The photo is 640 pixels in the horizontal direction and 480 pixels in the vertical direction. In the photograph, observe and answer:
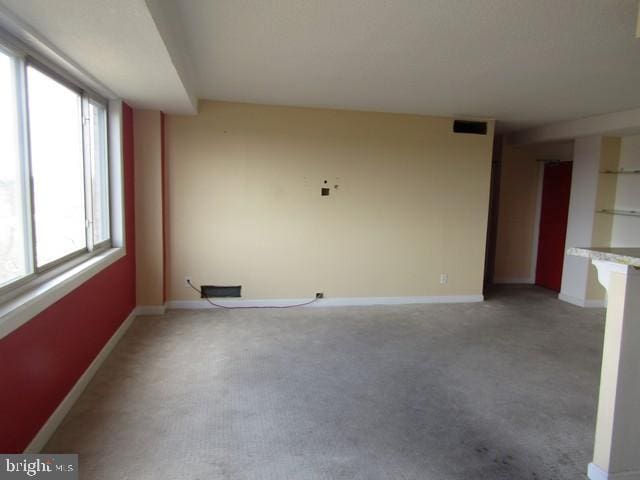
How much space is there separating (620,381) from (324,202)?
140 inches

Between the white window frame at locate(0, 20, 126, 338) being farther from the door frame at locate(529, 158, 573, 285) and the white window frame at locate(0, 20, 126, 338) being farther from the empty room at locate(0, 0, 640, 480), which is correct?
the door frame at locate(529, 158, 573, 285)

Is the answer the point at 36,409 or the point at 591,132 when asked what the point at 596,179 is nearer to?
the point at 591,132

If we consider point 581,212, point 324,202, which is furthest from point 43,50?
point 581,212

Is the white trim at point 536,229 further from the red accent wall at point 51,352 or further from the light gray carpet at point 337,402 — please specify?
the red accent wall at point 51,352

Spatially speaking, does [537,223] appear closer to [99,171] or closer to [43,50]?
[99,171]

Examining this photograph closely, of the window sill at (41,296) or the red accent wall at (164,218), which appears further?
the red accent wall at (164,218)

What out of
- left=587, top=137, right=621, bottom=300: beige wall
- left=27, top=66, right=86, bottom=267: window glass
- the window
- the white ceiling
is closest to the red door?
left=587, top=137, right=621, bottom=300: beige wall

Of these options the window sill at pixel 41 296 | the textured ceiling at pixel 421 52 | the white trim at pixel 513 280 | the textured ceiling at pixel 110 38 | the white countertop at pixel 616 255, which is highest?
the textured ceiling at pixel 421 52

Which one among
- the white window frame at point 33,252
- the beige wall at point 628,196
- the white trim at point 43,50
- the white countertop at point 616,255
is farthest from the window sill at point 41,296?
the beige wall at point 628,196

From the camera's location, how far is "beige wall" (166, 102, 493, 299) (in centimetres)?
469

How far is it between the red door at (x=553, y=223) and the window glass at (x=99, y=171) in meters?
6.18

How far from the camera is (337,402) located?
2.72 m

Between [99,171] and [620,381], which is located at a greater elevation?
[99,171]

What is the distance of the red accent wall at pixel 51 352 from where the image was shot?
1.87 meters
